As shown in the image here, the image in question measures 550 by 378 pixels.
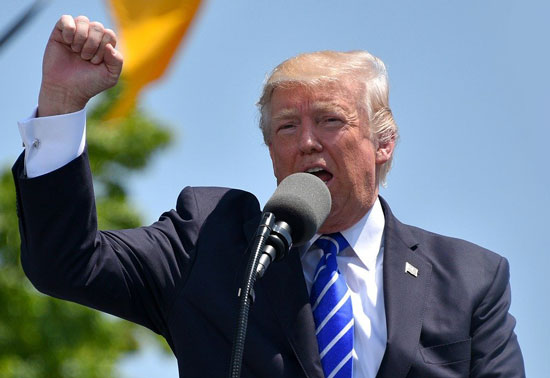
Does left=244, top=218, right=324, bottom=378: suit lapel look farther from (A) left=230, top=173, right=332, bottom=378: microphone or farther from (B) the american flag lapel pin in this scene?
(A) left=230, top=173, right=332, bottom=378: microphone

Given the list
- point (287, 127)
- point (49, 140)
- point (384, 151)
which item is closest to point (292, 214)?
point (49, 140)

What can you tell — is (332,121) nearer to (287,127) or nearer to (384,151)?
(287,127)

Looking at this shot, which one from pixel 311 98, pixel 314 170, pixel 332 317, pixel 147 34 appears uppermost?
pixel 147 34

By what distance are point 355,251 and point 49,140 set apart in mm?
1157

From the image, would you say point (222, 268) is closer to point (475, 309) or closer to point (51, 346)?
point (475, 309)

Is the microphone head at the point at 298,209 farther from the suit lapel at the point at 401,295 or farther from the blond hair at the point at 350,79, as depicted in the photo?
the blond hair at the point at 350,79

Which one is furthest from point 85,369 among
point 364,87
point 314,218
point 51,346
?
point 314,218

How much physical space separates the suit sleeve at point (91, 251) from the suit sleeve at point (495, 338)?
978mm

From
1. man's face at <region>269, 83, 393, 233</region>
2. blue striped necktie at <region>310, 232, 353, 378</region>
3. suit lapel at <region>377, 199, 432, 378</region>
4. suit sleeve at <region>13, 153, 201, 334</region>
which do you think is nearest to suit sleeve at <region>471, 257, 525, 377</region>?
suit lapel at <region>377, 199, 432, 378</region>

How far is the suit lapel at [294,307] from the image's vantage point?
13.6ft

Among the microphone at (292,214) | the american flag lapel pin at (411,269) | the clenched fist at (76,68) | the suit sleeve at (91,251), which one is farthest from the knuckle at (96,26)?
the american flag lapel pin at (411,269)

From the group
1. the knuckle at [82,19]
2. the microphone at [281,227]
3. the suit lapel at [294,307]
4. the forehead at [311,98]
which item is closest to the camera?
the microphone at [281,227]

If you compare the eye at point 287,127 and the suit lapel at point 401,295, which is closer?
the suit lapel at point 401,295

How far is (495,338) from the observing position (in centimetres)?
439
